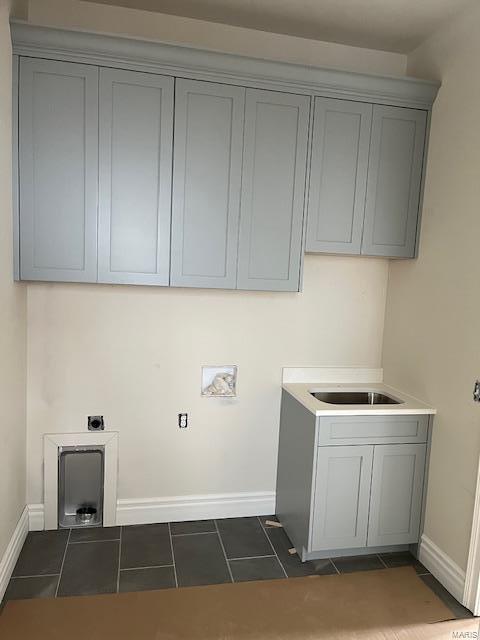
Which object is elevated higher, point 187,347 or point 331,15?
point 331,15

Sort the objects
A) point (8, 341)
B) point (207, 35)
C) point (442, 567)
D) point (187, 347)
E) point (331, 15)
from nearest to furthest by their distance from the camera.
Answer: point (8, 341), point (442, 567), point (331, 15), point (207, 35), point (187, 347)

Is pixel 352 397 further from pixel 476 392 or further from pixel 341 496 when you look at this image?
pixel 476 392

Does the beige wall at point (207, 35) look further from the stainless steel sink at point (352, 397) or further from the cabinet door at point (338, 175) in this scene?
the stainless steel sink at point (352, 397)

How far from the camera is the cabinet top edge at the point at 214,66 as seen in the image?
7.10 feet

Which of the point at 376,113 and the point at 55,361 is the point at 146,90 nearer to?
the point at 376,113

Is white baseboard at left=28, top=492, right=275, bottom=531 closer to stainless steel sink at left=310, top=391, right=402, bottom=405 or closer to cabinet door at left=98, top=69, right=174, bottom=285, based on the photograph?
stainless steel sink at left=310, top=391, right=402, bottom=405

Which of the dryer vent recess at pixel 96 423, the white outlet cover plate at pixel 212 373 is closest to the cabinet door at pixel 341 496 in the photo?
the white outlet cover plate at pixel 212 373

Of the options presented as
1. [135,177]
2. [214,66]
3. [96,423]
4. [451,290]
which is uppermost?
[214,66]

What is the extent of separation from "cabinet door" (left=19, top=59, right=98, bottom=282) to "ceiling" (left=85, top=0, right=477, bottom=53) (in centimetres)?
65

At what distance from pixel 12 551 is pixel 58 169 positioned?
72.6 inches

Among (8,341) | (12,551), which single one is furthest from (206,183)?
(12,551)

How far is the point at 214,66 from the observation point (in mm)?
2340

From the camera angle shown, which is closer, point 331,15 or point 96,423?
point 331,15

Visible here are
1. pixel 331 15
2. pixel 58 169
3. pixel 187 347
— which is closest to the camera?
pixel 58 169
